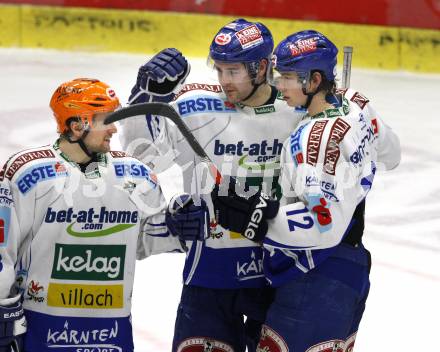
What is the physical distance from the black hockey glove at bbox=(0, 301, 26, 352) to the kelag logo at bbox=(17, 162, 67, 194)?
381mm

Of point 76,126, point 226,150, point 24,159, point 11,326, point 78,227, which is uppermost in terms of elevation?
point 76,126

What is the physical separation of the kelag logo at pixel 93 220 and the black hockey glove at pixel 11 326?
0.30 m

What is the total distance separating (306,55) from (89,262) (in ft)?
3.49

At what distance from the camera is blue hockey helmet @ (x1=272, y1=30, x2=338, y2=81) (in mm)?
3818

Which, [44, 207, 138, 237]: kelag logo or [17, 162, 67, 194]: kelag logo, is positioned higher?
[17, 162, 67, 194]: kelag logo

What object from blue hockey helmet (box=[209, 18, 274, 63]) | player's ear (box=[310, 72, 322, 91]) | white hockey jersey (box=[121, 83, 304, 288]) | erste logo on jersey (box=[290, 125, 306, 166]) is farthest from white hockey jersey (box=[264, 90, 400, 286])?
blue hockey helmet (box=[209, 18, 274, 63])

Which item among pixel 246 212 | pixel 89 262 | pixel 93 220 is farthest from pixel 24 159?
pixel 246 212

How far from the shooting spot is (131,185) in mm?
3605

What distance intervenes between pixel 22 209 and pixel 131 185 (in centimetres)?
38

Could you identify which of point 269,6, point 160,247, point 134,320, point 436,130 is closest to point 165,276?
point 134,320

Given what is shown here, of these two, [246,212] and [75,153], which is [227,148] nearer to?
[246,212]

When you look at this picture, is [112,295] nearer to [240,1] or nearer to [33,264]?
[33,264]

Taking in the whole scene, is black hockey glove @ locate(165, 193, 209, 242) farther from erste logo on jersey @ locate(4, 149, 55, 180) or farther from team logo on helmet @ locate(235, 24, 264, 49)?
team logo on helmet @ locate(235, 24, 264, 49)

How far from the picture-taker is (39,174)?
351 cm
